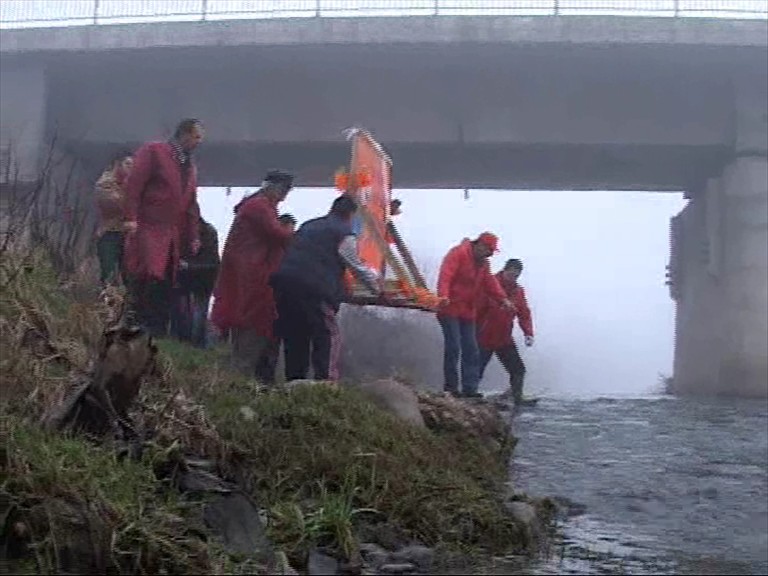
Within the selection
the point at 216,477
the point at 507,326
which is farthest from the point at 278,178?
the point at 507,326

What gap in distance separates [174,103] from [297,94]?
2266 millimetres

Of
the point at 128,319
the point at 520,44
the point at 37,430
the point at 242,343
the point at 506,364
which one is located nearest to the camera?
the point at 37,430

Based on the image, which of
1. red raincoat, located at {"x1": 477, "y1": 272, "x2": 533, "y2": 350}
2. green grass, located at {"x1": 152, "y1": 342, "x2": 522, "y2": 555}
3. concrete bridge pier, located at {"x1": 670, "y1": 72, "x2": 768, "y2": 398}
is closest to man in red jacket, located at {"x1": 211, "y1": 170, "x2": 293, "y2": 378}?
green grass, located at {"x1": 152, "y1": 342, "x2": 522, "y2": 555}

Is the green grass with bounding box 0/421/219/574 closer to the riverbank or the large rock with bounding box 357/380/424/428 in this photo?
the riverbank

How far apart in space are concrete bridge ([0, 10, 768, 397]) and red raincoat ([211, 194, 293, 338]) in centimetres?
1115

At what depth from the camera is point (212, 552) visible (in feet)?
10.9

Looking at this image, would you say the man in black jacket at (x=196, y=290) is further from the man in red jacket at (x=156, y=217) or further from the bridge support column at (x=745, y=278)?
the bridge support column at (x=745, y=278)

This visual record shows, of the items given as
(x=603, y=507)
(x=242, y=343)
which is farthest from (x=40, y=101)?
(x=603, y=507)

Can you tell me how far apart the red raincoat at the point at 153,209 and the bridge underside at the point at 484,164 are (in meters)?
11.3

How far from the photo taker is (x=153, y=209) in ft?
23.6

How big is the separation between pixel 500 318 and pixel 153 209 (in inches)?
203

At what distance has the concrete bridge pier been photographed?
18.2 m

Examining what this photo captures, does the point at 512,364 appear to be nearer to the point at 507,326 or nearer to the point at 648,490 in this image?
the point at 507,326

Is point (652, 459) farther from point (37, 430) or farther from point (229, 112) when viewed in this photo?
point (229, 112)
